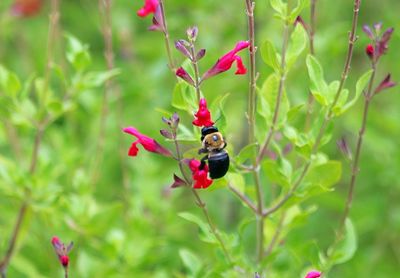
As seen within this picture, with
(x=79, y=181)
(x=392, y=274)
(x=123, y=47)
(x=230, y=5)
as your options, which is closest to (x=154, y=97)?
(x=123, y=47)

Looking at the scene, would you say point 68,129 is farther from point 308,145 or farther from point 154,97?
point 308,145

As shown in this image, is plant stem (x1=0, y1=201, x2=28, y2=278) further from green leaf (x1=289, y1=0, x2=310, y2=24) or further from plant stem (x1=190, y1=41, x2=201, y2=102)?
green leaf (x1=289, y1=0, x2=310, y2=24)

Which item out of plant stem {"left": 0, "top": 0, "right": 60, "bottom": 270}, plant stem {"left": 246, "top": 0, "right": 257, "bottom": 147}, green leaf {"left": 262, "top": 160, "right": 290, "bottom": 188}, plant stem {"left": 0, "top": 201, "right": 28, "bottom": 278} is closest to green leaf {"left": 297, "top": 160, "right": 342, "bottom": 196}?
green leaf {"left": 262, "top": 160, "right": 290, "bottom": 188}

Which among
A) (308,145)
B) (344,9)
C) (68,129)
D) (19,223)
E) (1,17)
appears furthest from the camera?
(344,9)

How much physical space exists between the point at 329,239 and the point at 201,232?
154 centimetres

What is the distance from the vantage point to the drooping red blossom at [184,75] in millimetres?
1810

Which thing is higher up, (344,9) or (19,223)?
(344,9)

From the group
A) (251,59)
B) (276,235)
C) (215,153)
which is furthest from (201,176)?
(276,235)

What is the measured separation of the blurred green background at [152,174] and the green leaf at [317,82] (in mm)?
484

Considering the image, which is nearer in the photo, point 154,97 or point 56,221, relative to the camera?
point 56,221

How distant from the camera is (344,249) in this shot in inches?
95.6

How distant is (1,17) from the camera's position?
3766 mm

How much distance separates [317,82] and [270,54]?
165 millimetres

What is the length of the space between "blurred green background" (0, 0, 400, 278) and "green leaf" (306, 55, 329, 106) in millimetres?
484
